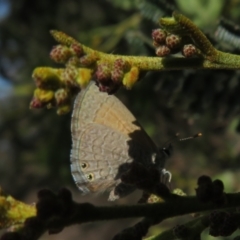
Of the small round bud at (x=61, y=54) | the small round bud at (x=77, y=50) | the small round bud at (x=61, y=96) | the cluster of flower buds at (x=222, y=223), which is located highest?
the small round bud at (x=77, y=50)

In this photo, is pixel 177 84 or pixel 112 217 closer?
pixel 112 217

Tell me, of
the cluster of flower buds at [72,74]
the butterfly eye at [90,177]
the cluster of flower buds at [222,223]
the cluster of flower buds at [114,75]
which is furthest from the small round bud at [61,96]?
the butterfly eye at [90,177]

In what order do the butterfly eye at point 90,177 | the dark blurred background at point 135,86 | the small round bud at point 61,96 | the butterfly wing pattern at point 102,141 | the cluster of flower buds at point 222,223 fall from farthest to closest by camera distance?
1. the dark blurred background at point 135,86
2. the butterfly eye at point 90,177
3. the butterfly wing pattern at point 102,141
4. the cluster of flower buds at point 222,223
5. the small round bud at point 61,96

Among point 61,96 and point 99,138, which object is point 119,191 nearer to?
point 99,138

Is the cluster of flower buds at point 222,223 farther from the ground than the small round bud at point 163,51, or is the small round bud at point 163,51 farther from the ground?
the small round bud at point 163,51

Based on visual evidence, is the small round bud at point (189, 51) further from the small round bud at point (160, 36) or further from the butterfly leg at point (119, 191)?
the butterfly leg at point (119, 191)

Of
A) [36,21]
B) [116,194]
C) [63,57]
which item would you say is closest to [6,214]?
[63,57]

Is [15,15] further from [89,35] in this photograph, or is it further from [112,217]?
[112,217]
